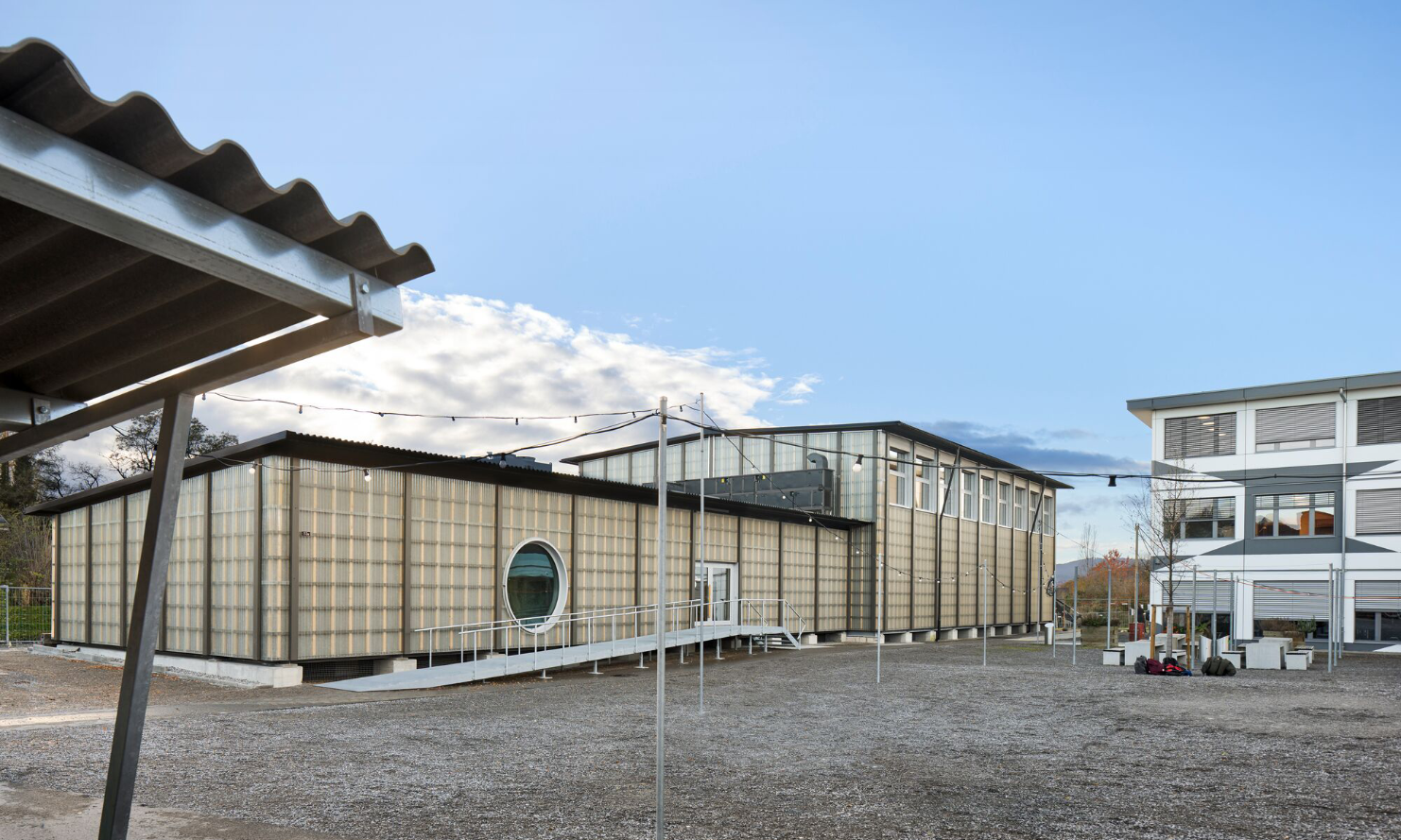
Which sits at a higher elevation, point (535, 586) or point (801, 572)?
A: point (535, 586)

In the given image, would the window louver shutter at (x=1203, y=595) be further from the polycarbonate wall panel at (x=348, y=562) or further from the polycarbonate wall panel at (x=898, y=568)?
the polycarbonate wall panel at (x=348, y=562)

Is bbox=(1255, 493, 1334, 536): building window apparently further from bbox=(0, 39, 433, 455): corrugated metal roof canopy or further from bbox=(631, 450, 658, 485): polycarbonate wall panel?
bbox=(0, 39, 433, 455): corrugated metal roof canopy

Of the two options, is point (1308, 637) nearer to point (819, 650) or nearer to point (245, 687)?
point (819, 650)

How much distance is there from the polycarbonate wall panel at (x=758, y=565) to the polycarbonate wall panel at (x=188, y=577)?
14.9 m

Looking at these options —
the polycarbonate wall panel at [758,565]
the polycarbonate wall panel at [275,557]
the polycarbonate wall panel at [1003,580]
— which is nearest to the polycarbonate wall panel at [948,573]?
the polycarbonate wall panel at [1003,580]

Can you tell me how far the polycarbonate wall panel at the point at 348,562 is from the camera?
18.0 m

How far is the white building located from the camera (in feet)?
107

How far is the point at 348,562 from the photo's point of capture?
18.6 meters

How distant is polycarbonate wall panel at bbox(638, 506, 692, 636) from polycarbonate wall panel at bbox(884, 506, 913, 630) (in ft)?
34.2

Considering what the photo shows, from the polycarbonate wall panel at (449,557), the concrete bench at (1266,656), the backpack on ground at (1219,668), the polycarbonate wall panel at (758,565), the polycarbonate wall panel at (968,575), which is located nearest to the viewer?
the polycarbonate wall panel at (449,557)

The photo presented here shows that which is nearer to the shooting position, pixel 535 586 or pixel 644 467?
pixel 535 586

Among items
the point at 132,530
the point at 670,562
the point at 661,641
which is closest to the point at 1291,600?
the point at 670,562

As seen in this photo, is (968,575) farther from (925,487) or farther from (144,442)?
(144,442)

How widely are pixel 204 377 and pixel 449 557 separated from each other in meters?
15.8
